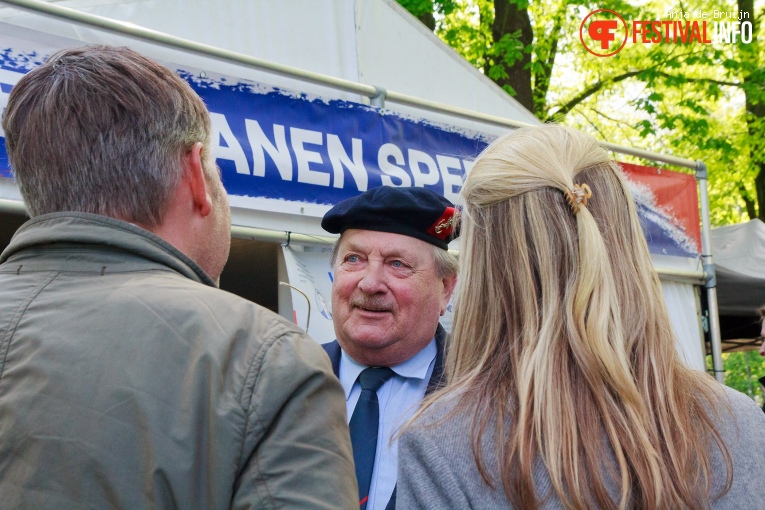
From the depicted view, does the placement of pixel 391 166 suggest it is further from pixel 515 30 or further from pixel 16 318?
pixel 515 30

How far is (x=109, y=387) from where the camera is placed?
3.62ft

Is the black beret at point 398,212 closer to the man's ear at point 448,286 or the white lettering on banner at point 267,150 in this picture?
the man's ear at point 448,286

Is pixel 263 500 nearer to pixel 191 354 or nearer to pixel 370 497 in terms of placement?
pixel 191 354

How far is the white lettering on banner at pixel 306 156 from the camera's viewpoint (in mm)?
3486

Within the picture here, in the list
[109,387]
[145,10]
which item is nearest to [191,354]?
[109,387]

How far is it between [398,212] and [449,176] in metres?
1.35

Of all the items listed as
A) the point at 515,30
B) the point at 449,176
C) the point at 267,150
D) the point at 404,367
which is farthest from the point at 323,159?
the point at 515,30

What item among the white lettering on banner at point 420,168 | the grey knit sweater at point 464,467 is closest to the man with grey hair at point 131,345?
the grey knit sweater at point 464,467

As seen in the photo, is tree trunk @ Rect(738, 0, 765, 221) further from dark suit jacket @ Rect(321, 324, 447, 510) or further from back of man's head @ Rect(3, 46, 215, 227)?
back of man's head @ Rect(3, 46, 215, 227)

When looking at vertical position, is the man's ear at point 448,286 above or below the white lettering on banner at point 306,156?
below

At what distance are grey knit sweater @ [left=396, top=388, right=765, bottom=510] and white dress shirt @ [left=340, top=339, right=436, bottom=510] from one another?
0.88m

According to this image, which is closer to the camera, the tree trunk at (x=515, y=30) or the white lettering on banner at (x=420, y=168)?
the white lettering on banner at (x=420, y=168)

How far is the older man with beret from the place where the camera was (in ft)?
8.51

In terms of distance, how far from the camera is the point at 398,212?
2.75m
